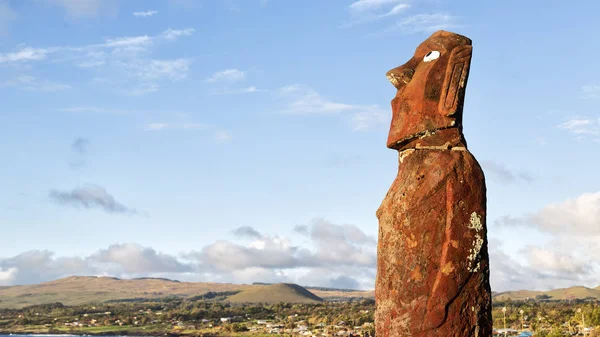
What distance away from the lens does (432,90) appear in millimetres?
12203

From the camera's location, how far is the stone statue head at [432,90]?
39.7ft

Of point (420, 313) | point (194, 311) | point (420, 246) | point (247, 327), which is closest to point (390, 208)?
point (420, 246)

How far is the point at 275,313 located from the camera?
165 metres

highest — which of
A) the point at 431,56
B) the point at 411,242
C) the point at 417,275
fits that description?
the point at 431,56

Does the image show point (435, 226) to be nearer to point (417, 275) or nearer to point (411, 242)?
point (411, 242)

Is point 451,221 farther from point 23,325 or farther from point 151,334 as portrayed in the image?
point 23,325

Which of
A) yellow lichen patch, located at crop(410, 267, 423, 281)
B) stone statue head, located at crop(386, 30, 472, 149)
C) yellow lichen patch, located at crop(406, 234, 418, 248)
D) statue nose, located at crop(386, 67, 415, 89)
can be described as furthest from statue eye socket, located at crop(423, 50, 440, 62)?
yellow lichen patch, located at crop(410, 267, 423, 281)

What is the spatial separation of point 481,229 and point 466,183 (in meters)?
0.71

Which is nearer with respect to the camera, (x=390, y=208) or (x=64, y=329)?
(x=390, y=208)

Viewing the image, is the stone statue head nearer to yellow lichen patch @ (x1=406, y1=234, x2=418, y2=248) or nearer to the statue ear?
the statue ear

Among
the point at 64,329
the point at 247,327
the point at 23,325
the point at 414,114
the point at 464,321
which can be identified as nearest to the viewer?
the point at 464,321

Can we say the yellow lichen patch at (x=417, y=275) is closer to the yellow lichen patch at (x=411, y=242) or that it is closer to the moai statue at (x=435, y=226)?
the moai statue at (x=435, y=226)

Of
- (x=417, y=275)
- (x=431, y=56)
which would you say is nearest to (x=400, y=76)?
(x=431, y=56)

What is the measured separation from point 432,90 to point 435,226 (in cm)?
215
